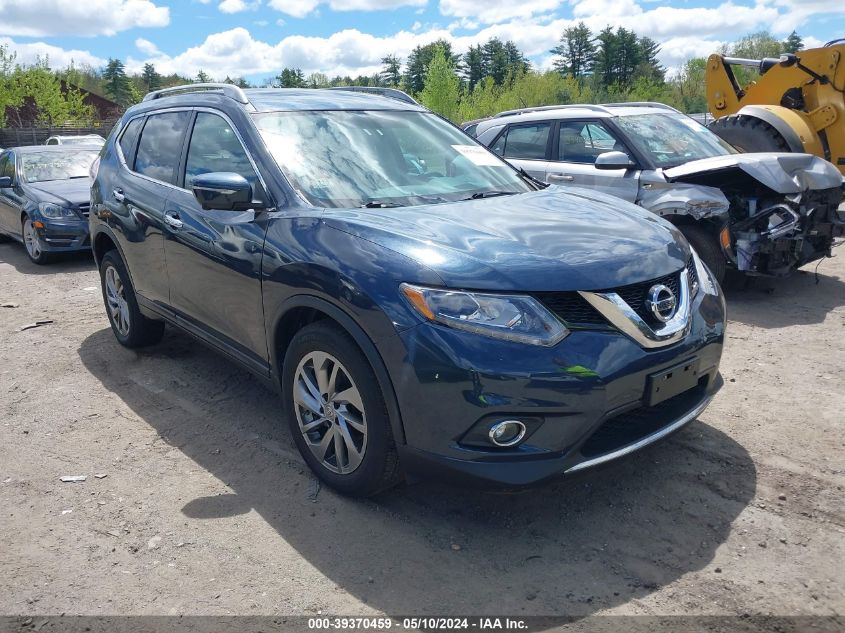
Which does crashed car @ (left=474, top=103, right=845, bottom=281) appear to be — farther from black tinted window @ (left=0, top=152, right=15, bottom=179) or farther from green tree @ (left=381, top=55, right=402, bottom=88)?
green tree @ (left=381, top=55, right=402, bottom=88)

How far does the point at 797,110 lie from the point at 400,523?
1048 centimetres

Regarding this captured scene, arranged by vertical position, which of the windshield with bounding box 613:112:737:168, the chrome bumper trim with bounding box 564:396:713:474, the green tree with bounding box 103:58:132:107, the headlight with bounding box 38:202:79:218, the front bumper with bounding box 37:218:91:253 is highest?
the green tree with bounding box 103:58:132:107

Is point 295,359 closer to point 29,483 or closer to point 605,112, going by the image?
point 29,483

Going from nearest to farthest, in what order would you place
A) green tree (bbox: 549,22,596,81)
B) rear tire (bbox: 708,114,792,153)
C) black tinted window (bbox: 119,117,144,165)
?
black tinted window (bbox: 119,117,144,165), rear tire (bbox: 708,114,792,153), green tree (bbox: 549,22,596,81)

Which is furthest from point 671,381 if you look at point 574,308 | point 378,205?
point 378,205

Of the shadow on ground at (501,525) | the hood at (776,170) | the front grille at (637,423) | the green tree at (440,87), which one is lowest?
the shadow on ground at (501,525)

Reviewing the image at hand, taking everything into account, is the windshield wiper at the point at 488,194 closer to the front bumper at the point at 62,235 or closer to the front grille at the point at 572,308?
the front grille at the point at 572,308

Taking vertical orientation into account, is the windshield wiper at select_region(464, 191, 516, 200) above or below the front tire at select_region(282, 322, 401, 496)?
above

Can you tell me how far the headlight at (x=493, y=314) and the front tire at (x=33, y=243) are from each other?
850cm

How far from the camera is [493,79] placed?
62.0 metres

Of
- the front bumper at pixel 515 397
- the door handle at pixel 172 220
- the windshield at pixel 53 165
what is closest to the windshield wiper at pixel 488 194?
the front bumper at pixel 515 397

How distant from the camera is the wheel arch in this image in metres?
2.90

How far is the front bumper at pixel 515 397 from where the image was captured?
2.70 metres

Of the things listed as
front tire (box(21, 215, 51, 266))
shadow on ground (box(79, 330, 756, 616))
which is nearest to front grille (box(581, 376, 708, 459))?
shadow on ground (box(79, 330, 756, 616))
